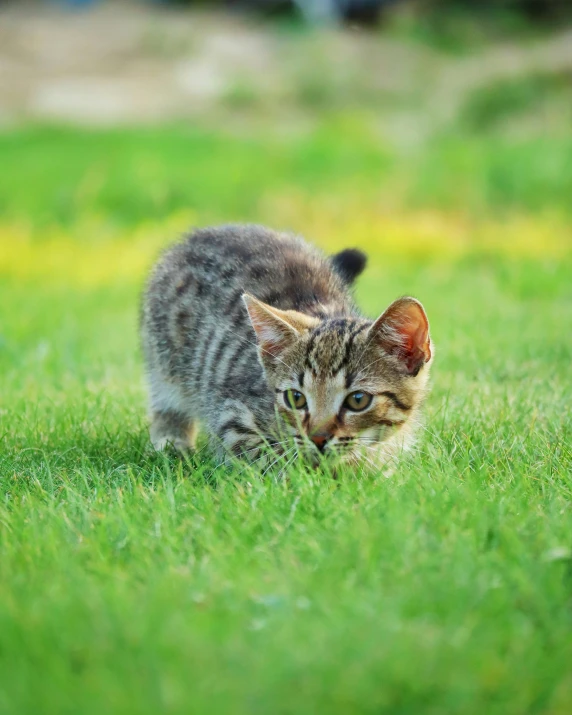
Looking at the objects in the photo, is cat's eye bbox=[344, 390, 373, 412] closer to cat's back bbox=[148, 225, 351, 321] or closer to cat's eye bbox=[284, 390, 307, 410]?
cat's eye bbox=[284, 390, 307, 410]

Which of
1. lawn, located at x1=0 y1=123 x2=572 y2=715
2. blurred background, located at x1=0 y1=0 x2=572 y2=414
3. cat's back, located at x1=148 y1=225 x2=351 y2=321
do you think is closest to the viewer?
lawn, located at x1=0 y1=123 x2=572 y2=715

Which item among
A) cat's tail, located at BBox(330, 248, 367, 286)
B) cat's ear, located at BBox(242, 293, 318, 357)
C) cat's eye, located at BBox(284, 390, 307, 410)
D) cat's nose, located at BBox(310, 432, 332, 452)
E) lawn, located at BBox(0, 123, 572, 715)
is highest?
cat's tail, located at BBox(330, 248, 367, 286)

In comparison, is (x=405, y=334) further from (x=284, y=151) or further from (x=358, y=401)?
(x=284, y=151)

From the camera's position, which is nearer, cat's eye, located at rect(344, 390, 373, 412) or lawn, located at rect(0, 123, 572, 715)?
lawn, located at rect(0, 123, 572, 715)

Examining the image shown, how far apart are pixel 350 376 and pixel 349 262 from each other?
1.42 m

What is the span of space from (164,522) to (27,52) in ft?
62.7

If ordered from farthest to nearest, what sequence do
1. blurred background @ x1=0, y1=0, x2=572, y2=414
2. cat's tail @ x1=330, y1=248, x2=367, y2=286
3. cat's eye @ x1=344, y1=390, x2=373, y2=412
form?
blurred background @ x1=0, y1=0, x2=572, y2=414
cat's tail @ x1=330, y1=248, x2=367, y2=286
cat's eye @ x1=344, y1=390, x2=373, y2=412

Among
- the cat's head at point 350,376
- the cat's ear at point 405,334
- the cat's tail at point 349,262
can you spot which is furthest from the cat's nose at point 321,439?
the cat's tail at point 349,262

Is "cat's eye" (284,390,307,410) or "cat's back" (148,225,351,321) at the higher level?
"cat's back" (148,225,351,321)

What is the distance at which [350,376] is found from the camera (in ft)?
12.1

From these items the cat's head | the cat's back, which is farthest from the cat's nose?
the cat's back

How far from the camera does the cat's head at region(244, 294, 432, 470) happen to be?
143 inches

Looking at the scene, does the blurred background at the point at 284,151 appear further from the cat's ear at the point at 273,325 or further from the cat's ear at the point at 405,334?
the cat's ear at the point at 405,334

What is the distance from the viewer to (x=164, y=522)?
125 inches
